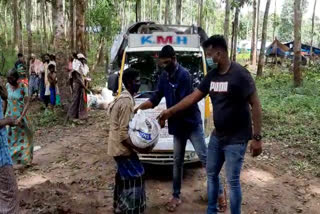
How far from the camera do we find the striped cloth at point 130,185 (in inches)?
A: 144

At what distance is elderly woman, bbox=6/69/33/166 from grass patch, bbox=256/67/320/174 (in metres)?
4.83

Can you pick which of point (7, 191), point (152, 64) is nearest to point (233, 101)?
point (7, 191)

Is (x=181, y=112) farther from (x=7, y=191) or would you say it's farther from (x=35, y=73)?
(x=35, y=73)

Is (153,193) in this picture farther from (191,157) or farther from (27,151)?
(27,151)

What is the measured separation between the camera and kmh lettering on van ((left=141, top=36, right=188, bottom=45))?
20.0ft

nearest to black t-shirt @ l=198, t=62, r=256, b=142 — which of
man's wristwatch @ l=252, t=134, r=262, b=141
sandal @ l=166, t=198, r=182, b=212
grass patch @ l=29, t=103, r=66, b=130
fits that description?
man's wristwatch @ l=252, t=134, r=262, b=141

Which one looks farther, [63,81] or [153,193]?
[63,81]

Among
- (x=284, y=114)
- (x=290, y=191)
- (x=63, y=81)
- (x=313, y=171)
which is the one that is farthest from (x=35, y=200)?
(x=284, y=114)

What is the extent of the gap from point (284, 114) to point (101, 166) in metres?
5.81

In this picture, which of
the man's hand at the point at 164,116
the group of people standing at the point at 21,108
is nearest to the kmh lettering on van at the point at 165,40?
the group of people standing at the point at 21,108

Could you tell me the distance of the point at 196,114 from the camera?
14.3 ft

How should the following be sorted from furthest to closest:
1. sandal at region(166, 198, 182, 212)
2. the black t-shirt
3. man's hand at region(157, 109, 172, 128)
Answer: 1. sandal at region(166, 198, 182, 212)
2. man's hand at region(157, 109, 172, 128)
3. the black t-shirt

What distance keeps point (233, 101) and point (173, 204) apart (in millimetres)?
1825

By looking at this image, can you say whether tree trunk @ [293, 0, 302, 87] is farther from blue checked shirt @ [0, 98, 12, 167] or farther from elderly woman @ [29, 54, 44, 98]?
blue checked shirt @ [0, 98, 12, 167]
